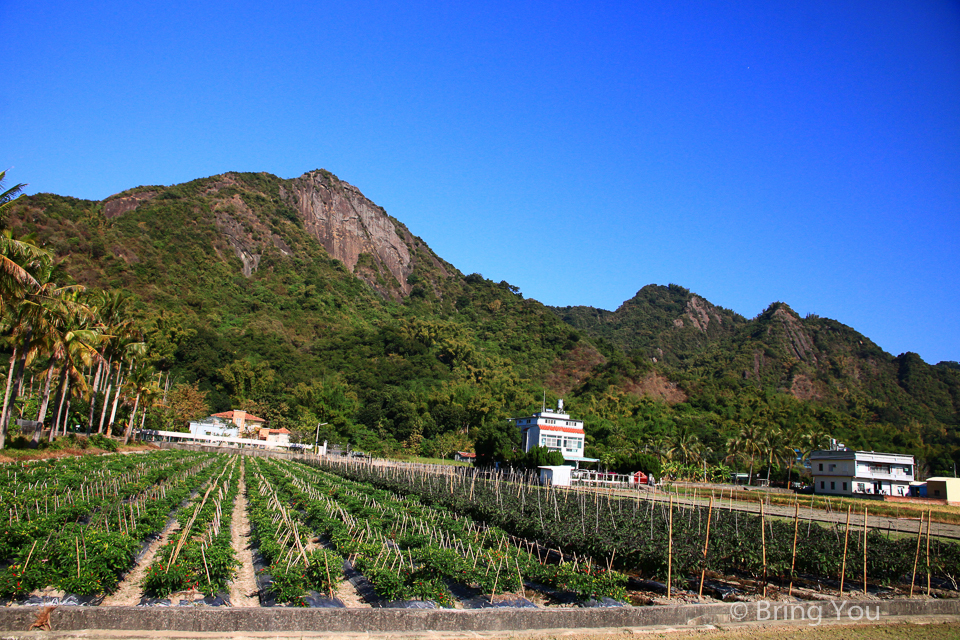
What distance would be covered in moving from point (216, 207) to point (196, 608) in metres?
151

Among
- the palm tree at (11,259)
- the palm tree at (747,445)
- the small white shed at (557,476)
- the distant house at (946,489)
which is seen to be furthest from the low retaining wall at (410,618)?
the palm tree at (747,445)

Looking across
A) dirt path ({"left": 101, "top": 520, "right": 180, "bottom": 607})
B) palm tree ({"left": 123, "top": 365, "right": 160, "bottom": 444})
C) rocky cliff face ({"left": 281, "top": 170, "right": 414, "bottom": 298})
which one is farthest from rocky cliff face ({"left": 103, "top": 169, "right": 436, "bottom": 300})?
dirt path ({"left": 101, "top": 520, "right": 180, "bottom": 607})

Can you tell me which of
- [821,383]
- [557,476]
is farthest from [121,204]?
[821,383]

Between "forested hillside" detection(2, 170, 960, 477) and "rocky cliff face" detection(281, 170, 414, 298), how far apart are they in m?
0.75

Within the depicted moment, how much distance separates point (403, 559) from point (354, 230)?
563 ft

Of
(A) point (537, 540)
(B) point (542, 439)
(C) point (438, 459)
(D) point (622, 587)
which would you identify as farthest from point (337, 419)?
(D) point (622, 587)

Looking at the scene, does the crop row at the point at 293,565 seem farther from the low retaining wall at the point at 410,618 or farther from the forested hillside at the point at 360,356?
the forested hillside at the point at 360,356

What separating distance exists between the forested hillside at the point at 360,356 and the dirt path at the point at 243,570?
13529 mm

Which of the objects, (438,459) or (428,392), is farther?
(428,392)

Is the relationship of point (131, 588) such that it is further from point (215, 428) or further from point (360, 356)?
point (360, 356)

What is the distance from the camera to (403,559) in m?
12.5

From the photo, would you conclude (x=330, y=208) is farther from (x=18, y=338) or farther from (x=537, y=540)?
(x=537, y=540)

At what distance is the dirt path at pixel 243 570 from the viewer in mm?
10297

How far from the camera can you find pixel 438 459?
7506cm
